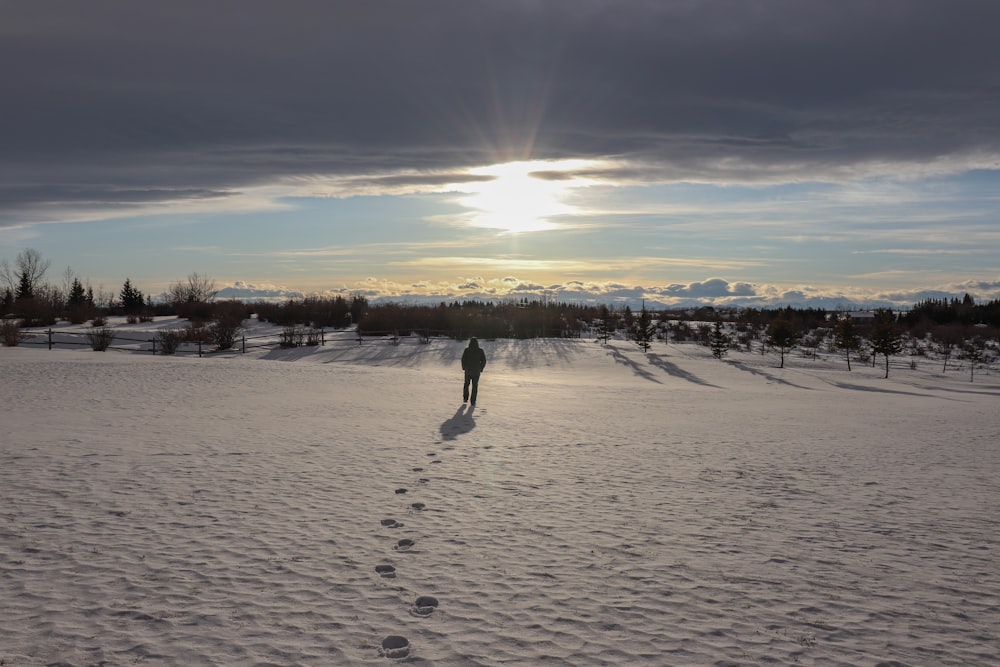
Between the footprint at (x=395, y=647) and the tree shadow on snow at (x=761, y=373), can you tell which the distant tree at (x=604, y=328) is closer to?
the tree shadow on snow at (x=761, y=373)

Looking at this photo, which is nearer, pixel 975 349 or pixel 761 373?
pixel 761 373

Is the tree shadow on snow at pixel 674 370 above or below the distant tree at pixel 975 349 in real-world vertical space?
below

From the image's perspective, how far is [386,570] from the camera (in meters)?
6.98

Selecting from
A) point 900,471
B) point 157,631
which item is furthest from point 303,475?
point 900,471

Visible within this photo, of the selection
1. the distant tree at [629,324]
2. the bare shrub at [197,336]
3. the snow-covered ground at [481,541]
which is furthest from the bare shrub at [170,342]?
the distant tree at [629,324]

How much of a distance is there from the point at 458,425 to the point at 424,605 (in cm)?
1069

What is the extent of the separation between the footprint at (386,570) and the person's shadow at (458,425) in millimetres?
7826

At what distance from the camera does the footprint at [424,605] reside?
6027mm

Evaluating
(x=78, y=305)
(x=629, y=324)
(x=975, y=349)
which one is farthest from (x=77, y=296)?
(x=975, y=349)

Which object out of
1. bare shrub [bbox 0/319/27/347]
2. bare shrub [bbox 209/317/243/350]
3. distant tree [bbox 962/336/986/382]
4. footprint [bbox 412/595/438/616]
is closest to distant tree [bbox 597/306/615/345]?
bare shrub [bbox 209/317/243/350]

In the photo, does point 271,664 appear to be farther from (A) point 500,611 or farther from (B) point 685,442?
(B) point 685,442

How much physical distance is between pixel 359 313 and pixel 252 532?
73.7 meters

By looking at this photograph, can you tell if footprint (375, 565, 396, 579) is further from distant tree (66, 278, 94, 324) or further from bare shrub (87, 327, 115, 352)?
distant tree (66, 278, 94, 324)

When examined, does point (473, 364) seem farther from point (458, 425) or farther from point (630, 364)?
point (630, 364)
